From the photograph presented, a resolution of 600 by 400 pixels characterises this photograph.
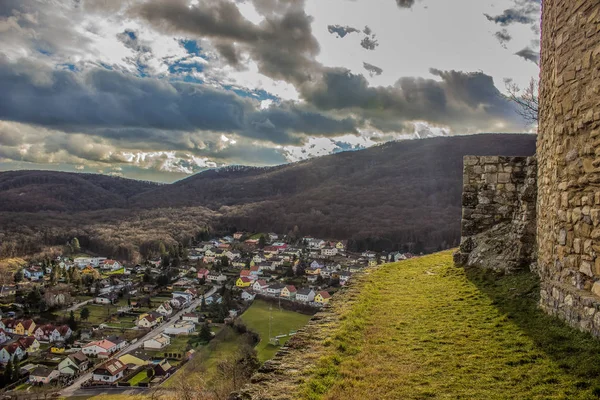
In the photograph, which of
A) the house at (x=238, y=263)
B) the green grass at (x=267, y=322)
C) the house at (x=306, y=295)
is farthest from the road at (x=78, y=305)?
the house at (x=306, y=295)

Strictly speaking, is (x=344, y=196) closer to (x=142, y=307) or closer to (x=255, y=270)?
(x=255, y=270)

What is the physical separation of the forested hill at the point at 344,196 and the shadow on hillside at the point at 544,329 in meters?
68.2

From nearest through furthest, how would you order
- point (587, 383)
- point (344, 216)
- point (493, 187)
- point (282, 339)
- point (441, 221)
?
point (587, 383), point (493, 187), point (282, 339), point (441, 221), point (344, 216)

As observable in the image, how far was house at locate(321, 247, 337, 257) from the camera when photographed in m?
84.4

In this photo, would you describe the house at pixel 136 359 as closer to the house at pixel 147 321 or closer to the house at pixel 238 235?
the house at pixel 147 321

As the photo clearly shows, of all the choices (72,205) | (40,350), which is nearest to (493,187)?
(40,350)

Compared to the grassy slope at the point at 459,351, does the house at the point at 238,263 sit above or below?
below

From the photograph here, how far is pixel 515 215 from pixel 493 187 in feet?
3.39

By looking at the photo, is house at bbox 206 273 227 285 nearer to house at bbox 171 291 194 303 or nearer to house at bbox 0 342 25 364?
house at bbox 171 291 194 303

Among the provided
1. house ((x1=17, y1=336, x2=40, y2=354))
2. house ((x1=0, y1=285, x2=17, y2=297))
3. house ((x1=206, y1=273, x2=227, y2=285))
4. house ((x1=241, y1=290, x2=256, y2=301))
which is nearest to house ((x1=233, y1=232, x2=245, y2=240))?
house ((x1=206, y1=273, x2=227, y2=285))

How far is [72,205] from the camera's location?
16625 cm

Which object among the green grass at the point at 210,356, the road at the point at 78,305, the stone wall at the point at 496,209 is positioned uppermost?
the stone wall at the point at 496,209

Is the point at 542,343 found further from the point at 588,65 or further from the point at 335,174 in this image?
the point at 335,174

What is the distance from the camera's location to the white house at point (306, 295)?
50.5 metres
